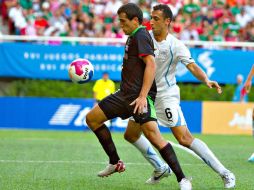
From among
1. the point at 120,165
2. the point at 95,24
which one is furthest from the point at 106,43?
the point at 120,165

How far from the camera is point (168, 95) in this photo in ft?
29.9

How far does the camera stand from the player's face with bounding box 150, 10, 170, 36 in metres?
8.84

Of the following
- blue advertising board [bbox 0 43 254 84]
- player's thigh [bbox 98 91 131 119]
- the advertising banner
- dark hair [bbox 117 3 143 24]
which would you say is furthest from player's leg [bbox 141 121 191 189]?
the advertising banner

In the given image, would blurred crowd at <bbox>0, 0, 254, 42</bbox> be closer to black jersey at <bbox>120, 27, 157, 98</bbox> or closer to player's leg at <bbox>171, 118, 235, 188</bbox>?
player's leg at <bbox>171, 118, 235, 188</bbox>

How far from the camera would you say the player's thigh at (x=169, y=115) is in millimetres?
8984

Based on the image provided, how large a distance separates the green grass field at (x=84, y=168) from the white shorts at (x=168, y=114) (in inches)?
30.4

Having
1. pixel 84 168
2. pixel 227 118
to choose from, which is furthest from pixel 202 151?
pixel 227 118

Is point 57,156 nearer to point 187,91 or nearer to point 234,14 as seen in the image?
point 187,91

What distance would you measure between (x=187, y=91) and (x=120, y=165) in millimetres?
15509

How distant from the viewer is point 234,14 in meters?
25.9

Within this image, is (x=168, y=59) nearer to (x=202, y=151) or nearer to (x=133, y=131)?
(x=133, y=131)

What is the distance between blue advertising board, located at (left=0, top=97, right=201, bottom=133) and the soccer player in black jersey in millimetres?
14138

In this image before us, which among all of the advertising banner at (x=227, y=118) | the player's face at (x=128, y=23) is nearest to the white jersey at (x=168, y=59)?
the player's face at (x=128, y=23)

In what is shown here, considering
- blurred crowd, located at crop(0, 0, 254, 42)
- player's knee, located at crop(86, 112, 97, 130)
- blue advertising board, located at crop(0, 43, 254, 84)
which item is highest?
player's knee, located at crop(86, 112, 97, 130)
